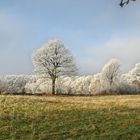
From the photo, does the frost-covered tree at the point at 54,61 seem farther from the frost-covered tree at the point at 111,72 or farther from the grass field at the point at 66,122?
the grass field at the point at 66,122

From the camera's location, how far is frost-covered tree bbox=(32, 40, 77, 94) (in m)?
79.5

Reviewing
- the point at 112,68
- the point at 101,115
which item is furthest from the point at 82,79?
the point at 101,115

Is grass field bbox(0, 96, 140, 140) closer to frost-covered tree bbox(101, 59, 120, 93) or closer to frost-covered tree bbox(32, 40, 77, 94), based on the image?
frost-covered tree bbox(32, 40, 77, 94)

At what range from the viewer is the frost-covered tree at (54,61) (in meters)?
79.5

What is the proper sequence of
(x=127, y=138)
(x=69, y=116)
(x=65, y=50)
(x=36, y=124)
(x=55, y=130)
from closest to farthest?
1. (x=127, y=138)
2. (x=55, y=130)
3. (x=36, y=124)
4. (x=69, y=116)
5. (x=65, y=50)

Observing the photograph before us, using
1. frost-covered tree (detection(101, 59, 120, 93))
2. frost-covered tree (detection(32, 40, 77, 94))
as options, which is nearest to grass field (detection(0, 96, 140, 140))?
frost-covered tree (detection(32, 40, 77, 94))

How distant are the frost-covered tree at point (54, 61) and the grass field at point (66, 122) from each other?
4454cm

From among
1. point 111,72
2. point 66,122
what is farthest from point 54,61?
point 66,122

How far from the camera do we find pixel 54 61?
79.6 metres

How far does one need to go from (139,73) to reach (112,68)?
13993mm

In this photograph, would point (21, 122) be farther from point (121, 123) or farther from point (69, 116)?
point (121, 123)

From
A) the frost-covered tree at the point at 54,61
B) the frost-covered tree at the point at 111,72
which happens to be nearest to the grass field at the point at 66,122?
the frost-covered tree at the point at 54,61

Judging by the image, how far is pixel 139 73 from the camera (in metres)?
122

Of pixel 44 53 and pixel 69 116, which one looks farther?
pixel 44 53
